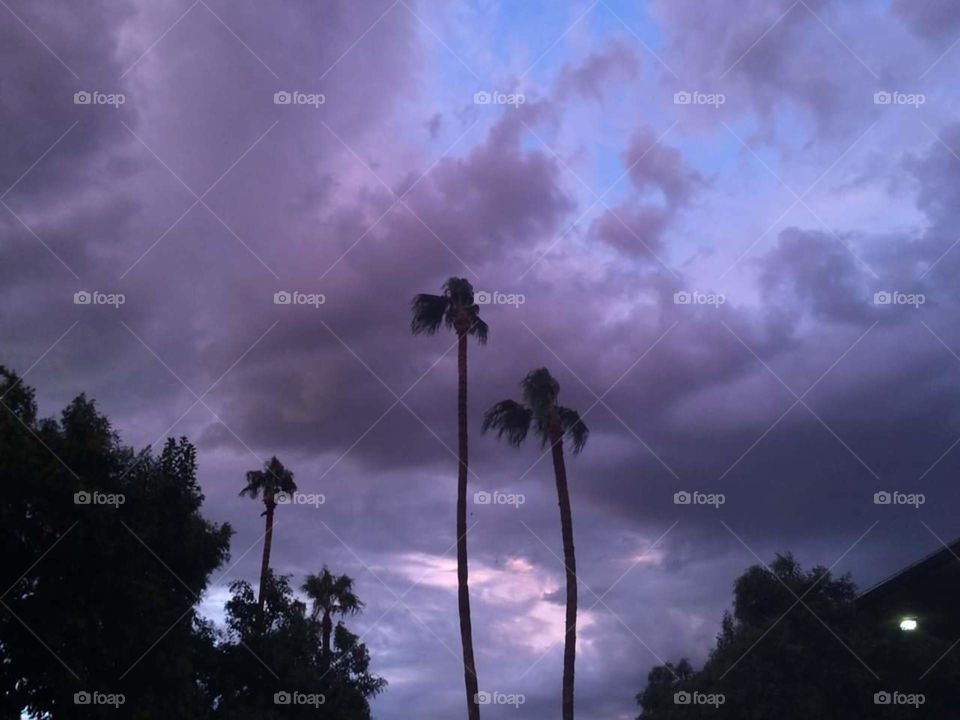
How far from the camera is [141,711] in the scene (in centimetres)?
2227

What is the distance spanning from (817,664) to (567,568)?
31.4 feet

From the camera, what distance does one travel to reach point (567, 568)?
2778cm

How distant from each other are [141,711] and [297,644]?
40.3ft

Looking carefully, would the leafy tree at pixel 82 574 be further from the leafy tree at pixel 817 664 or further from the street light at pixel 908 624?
the street light at pixel 908 624

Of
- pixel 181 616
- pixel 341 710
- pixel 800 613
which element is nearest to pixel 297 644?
pixel 341 710

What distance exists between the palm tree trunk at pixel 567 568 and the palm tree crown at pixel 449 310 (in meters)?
4.95

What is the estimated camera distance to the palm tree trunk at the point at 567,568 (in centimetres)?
2609

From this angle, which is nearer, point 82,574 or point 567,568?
point 82,574

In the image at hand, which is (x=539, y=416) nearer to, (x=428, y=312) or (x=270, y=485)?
(x=428, y=312)

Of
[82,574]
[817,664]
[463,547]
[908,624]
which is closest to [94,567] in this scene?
[82,574]

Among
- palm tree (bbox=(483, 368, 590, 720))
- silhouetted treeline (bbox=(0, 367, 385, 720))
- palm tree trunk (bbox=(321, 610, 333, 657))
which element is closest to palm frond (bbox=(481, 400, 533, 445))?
palm tree (bbox=(483, 368, 590, 720))

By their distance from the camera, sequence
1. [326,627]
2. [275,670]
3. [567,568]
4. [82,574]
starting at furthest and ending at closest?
[326,627] → [275,670] → [567,568] → [82,574]

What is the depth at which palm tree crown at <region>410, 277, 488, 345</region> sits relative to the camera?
102 ft

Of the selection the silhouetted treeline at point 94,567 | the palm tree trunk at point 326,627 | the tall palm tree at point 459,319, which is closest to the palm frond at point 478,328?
the tall palm tree at point 459,319
